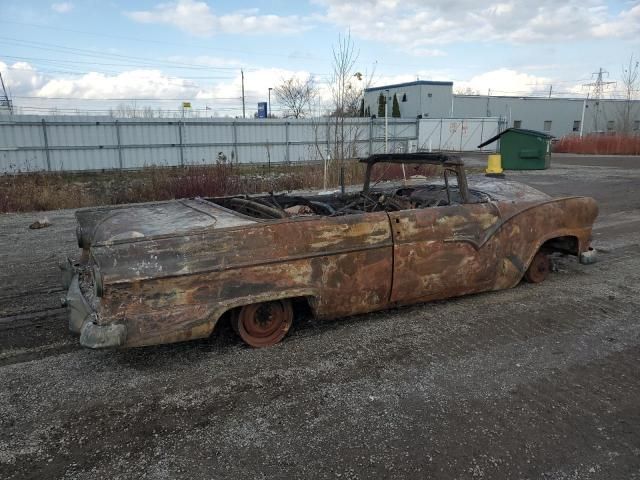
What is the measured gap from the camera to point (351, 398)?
306cm

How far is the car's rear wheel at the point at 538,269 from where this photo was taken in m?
5.14

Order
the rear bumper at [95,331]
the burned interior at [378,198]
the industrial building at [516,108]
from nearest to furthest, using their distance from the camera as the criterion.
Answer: the rear bumper at [95,331] < the burned interior at [378,198] < the industrial building at [516,108]

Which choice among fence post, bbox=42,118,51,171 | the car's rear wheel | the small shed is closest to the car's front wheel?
the car's rear wheel

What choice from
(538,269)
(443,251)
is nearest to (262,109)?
(538,269)

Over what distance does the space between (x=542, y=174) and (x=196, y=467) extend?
58.8ft

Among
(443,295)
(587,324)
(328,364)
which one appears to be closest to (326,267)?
(328,364)

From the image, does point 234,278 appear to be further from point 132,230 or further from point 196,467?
point 196,467

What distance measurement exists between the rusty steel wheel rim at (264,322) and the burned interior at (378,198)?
0.70 m

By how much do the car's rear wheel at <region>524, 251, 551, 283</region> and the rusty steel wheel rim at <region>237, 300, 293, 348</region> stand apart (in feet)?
9.05

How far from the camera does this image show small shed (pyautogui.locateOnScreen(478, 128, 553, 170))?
1936 cm

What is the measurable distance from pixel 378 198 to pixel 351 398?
8.15 ft

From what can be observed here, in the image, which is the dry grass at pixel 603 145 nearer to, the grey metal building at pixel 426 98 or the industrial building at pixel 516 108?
the industrial building at pixel 516 108

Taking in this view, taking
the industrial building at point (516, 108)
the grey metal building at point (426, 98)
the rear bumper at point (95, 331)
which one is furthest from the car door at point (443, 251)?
the industrial building at point (516, 108)

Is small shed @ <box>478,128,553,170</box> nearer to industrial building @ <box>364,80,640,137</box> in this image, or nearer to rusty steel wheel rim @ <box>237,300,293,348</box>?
rusty steel wheel rim @ <box>237,300,293,348</box>
